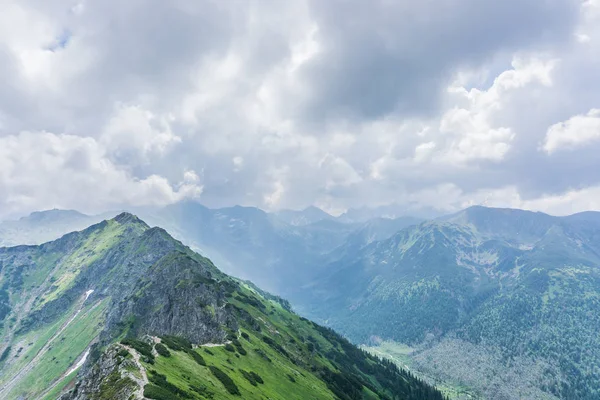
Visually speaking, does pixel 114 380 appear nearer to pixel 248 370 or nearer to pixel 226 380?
pixel 226 380

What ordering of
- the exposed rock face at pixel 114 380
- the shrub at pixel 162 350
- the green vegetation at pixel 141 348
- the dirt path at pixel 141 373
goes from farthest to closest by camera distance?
1. the shrub at pixel 162 350
2. the green vegetation at pixel 141 348
3. the exposed rock face at pixel 114 380
4. the dirt path at pixel 141 373

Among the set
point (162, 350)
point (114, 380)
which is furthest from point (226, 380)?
point (114, 380)

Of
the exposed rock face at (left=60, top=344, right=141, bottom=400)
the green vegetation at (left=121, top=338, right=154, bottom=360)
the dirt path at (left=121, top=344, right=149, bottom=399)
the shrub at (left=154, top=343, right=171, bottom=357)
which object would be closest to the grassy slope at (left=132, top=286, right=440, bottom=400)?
the shrub at (left=154, top=343, right=171, bottom=357)

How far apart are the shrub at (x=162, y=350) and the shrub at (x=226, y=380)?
11.7m

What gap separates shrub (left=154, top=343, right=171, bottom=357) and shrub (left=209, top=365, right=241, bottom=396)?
11704 millimetres

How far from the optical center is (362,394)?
18862 cm

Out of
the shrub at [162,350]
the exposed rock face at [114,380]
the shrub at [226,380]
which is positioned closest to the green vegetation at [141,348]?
the exposed rock face at [114,380]

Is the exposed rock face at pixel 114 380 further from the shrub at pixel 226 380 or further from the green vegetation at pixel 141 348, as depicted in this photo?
the shrub at pixel 226 380

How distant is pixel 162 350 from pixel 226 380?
52.8 feet

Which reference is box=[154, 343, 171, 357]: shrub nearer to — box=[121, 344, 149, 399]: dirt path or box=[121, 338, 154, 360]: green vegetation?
box=[121, 338, 154, 360]: green vegetation

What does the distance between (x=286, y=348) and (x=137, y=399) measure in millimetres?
147392

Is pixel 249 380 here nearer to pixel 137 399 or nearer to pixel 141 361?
pixel 141 361

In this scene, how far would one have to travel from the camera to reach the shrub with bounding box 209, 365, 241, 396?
81094 millimetres

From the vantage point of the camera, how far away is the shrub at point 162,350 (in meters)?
81.1
